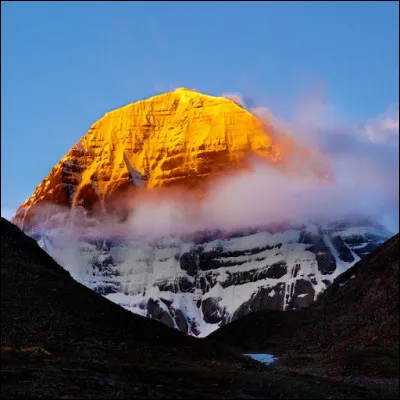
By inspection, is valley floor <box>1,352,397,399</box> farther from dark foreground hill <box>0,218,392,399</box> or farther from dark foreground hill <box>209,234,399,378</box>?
dark foreground hill <box>209,234,399,378</box>

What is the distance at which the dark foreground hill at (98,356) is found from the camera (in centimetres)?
5497

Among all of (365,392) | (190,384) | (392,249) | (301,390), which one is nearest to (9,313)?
(190,384)

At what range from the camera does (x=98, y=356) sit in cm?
6750

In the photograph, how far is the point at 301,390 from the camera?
6378 centimetres

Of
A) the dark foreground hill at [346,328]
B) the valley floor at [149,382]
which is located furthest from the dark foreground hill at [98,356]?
the dark foreground hill at [346,328]

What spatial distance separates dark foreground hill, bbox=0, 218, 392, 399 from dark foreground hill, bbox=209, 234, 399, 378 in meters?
21.0

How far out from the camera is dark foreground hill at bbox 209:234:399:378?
99.6 metres

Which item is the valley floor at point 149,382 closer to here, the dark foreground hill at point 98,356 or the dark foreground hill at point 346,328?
the dark foreground hill at point 98,356

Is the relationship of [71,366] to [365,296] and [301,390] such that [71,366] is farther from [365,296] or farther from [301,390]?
[365,296]

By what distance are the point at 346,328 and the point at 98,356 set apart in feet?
222

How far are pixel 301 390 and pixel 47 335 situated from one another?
2552cm

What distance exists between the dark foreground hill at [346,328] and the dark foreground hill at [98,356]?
2098cm

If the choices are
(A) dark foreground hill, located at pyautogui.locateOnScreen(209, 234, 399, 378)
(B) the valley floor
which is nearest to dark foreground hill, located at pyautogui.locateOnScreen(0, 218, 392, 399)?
(B) the valley floor

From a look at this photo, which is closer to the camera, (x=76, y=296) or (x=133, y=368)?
(x=133, y=368)
